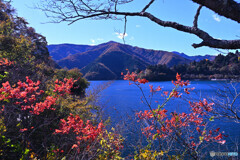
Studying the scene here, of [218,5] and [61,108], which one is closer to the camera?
[218,5]

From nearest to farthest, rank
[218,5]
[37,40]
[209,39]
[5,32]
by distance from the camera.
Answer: [218,5] < [209,39] < [5,32] < [37,40]

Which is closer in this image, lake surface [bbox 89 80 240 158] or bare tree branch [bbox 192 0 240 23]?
bare tree branch [bbox 192 0 240 23]

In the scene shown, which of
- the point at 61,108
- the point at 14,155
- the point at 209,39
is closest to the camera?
the point at 209,39

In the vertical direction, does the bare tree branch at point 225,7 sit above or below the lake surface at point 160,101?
above

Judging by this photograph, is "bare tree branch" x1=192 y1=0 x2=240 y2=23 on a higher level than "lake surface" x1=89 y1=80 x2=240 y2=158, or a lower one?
higher

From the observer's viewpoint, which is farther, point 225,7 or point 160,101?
point 160,101

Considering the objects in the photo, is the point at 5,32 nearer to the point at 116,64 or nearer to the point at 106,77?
the point at 106,77

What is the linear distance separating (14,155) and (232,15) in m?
3.75

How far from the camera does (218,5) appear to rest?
1.23 meters

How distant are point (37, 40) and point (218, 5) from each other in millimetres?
22146

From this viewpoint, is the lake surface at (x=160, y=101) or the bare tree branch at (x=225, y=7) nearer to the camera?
the bare tree branch at (x=225, y=7)

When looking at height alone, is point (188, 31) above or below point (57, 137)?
above

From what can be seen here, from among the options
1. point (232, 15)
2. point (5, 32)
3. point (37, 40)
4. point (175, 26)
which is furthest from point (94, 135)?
point (37, 40)

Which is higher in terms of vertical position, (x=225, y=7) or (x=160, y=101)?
(x=225, y=7)
